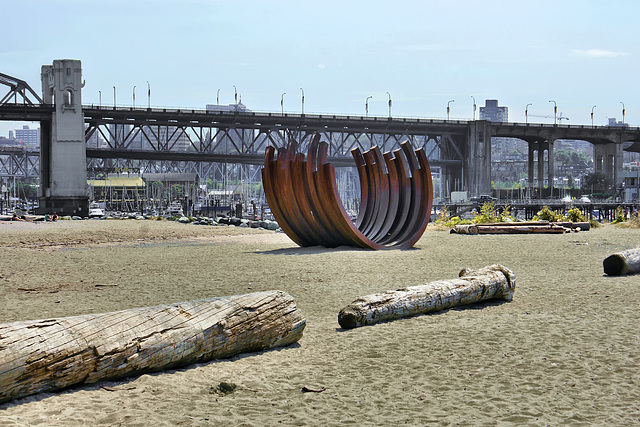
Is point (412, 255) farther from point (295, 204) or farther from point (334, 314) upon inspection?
point (334, 314)

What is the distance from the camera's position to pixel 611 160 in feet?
373

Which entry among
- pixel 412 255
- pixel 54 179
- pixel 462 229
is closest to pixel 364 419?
pixel 412 255

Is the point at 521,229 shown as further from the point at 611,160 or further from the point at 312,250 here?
the point at 611,160

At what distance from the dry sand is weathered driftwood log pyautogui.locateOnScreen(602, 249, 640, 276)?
30cm

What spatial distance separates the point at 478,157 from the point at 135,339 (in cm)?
9289

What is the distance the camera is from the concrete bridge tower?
71.6 meters

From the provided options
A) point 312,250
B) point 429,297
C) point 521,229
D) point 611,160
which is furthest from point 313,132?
point 429,297

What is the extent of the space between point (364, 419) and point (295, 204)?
53.6 feet

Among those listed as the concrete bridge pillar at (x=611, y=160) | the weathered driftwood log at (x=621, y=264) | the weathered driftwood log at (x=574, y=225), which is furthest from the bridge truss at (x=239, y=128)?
the weathered driftwood log at (x=621, y=264)

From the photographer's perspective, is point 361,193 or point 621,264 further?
point 361,193

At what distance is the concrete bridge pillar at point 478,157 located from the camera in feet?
316

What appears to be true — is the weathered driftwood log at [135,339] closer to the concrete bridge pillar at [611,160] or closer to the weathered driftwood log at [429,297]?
the weathered driftwood log at [429,297]

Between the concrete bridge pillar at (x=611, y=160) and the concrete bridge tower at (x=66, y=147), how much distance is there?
7725 cm

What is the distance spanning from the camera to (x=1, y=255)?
21.3 meters
